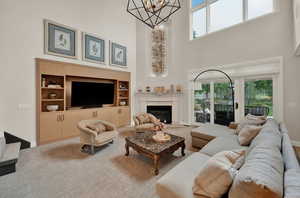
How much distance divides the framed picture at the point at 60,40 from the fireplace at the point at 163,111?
3.78 m

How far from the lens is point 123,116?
5.93 m

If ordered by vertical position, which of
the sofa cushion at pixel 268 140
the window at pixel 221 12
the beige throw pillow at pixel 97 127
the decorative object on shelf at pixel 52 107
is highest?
the window at pixel 221 12

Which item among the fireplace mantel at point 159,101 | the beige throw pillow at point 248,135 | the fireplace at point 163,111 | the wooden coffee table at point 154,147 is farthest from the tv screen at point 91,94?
the beige throw pillow at point 248,135

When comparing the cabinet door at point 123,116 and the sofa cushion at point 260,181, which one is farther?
the cabinet door at point 123,116

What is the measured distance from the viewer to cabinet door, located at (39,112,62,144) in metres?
3.77

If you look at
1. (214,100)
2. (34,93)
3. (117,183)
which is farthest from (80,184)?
(214,100)

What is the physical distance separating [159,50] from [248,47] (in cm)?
353

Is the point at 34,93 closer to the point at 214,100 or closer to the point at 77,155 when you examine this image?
the point at 77,155

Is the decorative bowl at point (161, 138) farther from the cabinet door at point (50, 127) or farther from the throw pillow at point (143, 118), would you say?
the cabinet door at point (50, 127)

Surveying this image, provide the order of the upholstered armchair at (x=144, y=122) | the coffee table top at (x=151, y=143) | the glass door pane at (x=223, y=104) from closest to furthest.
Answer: the coffee table top at (x=151, y=143)
the upholstered armchair at (x=144, y=122)
the glass door pane at (x=223, y=104)

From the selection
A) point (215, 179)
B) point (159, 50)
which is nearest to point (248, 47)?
point (159, 50)

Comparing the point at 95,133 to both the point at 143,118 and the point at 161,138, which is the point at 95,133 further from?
the point at 143,118

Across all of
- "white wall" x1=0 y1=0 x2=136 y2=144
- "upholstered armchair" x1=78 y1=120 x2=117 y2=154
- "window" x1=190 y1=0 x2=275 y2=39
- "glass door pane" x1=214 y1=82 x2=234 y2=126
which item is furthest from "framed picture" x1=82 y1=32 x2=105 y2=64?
"glass door pane" x1=214 y1=82 x2=234 y2=126

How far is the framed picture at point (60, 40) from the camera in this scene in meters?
3.94
